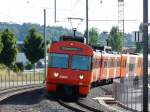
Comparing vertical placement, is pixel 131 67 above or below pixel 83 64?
below

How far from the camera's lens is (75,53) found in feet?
111

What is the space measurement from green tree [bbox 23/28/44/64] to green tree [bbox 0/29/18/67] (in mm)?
8245

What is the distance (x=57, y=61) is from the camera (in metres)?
33.6

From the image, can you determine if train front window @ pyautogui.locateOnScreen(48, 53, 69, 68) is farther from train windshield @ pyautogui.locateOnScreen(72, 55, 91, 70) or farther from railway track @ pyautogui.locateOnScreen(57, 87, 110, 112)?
railway track @ pyautogui.locateOnScreen(57, 87, 110, 112)

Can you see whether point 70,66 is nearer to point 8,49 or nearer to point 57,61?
point 57,61

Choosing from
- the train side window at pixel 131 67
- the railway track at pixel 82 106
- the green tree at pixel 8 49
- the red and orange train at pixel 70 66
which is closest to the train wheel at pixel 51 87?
the red and orange train at pixel 70 66

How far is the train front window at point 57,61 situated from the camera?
33.5m

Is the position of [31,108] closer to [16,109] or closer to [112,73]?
[16,109]

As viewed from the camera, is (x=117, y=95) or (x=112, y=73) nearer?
(x=117, y=95)

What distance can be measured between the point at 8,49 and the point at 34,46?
10513 mm

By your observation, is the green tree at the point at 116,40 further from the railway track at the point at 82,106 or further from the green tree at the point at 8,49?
the railway track at the point at 82,106

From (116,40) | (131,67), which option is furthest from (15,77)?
(116,40)

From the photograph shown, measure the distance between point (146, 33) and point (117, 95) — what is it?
12.0 metres

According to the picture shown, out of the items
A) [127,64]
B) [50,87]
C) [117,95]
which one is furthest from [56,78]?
[127,64]
